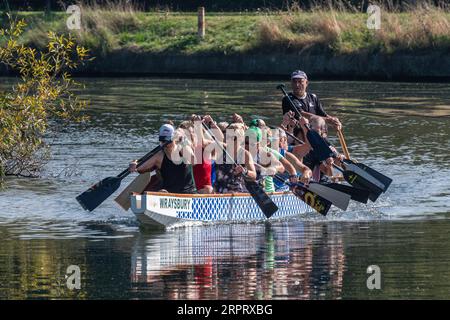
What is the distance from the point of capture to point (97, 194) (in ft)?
74.7

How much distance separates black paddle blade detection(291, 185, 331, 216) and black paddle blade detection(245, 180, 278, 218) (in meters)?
1.12

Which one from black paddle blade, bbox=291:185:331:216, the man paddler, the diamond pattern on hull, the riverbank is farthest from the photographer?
the riverbank

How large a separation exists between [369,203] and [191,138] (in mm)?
4469

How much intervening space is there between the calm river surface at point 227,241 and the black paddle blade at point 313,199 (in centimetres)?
26

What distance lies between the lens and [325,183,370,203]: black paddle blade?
23.7 metres

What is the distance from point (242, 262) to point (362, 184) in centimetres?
648

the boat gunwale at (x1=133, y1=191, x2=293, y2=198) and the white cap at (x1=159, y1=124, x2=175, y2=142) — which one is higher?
the white cap at (x1=159, y1=124, x2=175, y2=142)

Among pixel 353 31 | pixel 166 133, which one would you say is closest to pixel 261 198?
pixel 166 133

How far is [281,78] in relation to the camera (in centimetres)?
4831

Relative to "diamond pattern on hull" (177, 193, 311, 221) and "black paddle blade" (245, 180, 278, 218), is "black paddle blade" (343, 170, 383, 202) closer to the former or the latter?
"diamond pattern on hull" (177, 193, 311, 221)
